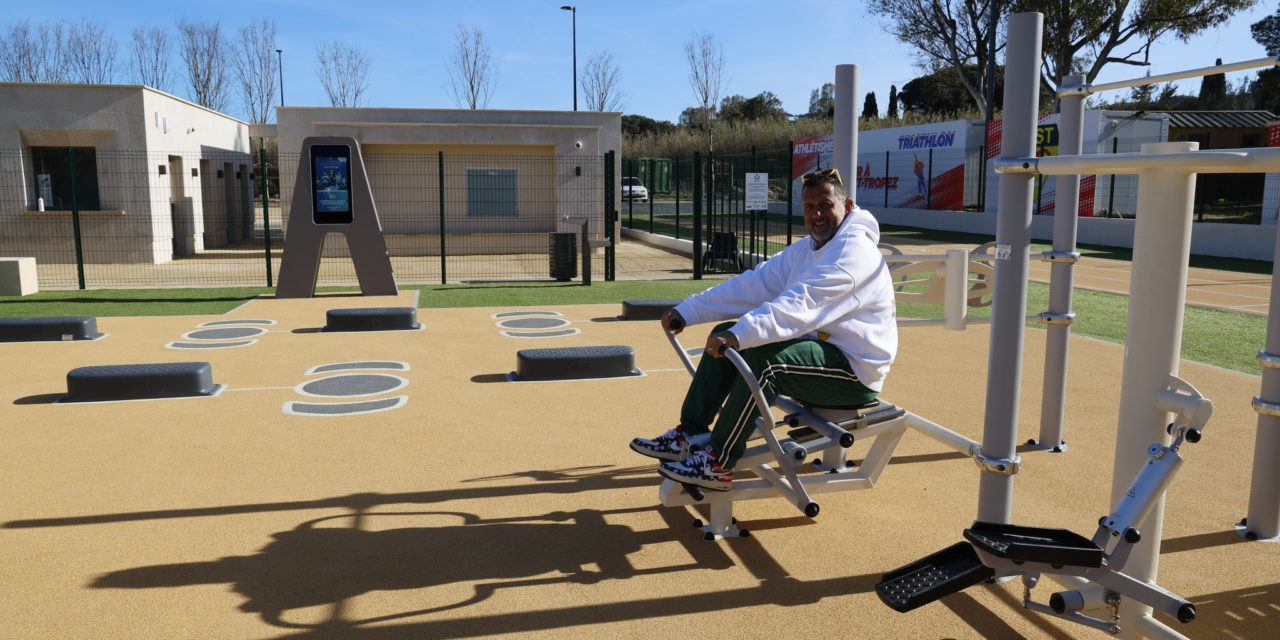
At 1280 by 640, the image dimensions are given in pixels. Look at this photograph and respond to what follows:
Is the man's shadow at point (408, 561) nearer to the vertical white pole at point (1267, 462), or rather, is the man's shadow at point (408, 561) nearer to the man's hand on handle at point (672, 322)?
the man's hand on handle at point (672, 322)

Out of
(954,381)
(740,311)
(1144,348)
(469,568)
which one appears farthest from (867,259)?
(954,381)

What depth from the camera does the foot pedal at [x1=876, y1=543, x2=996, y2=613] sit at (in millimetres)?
2832

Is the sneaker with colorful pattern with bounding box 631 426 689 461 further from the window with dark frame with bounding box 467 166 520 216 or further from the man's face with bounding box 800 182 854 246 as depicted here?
the window with dark frame with bounding box 467 166 520 216

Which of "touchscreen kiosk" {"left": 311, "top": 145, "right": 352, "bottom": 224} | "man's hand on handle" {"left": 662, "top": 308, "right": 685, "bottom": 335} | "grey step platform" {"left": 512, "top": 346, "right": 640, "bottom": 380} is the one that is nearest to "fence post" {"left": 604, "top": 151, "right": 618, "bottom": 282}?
"touchscreen kiosk" {"left": 311, "top": 145, "right": 352, "bottom": 224}

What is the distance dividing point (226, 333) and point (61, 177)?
1376cm

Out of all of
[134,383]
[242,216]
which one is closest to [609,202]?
[134,383]

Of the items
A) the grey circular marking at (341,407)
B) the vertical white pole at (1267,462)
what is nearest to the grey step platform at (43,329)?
the grey circular marking at (341,407)

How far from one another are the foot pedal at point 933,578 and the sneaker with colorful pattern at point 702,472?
993 mm

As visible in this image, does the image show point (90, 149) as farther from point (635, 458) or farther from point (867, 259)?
point (867, 259)

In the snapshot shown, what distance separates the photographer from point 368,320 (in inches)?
400

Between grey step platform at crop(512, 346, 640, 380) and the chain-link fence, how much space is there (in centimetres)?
796

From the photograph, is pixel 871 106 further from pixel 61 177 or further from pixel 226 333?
pixel 226 333

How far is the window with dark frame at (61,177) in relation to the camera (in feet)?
66.3

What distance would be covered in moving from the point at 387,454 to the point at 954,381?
457 centimetres
